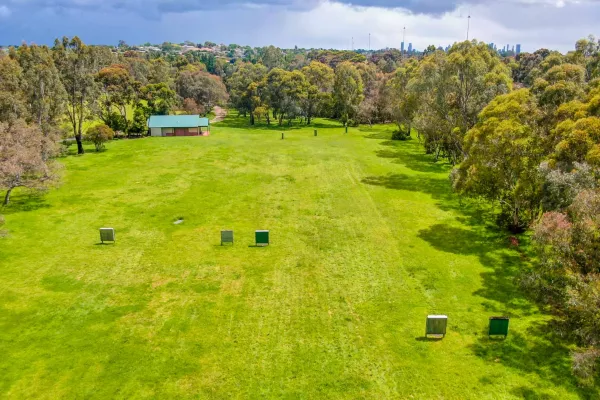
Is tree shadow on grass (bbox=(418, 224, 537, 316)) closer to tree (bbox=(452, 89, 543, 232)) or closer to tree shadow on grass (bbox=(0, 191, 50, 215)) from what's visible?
tree (bbox=(452, 89, 543, 232))

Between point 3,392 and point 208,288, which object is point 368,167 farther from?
point 3,392

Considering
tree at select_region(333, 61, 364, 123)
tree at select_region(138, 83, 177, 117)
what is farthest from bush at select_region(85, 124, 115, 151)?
tree at select_region(333, 61, 364, 123)

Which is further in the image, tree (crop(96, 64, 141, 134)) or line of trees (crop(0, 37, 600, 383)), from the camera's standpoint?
tree (crop(96, 64, 141, 134))

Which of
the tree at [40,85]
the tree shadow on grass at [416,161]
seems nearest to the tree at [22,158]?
the tree at [40,85]

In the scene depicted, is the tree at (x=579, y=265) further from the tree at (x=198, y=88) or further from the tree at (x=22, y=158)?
the tree at (x=198, y=88)

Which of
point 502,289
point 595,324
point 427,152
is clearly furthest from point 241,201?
point 427,152

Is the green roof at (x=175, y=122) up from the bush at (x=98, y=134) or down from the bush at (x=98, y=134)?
up

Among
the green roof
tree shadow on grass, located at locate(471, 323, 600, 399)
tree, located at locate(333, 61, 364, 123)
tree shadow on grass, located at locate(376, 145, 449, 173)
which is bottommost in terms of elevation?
tree shadow on grass, located at locate(471, 323, 600, 399)

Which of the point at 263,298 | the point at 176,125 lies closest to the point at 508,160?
the point at 263,298
